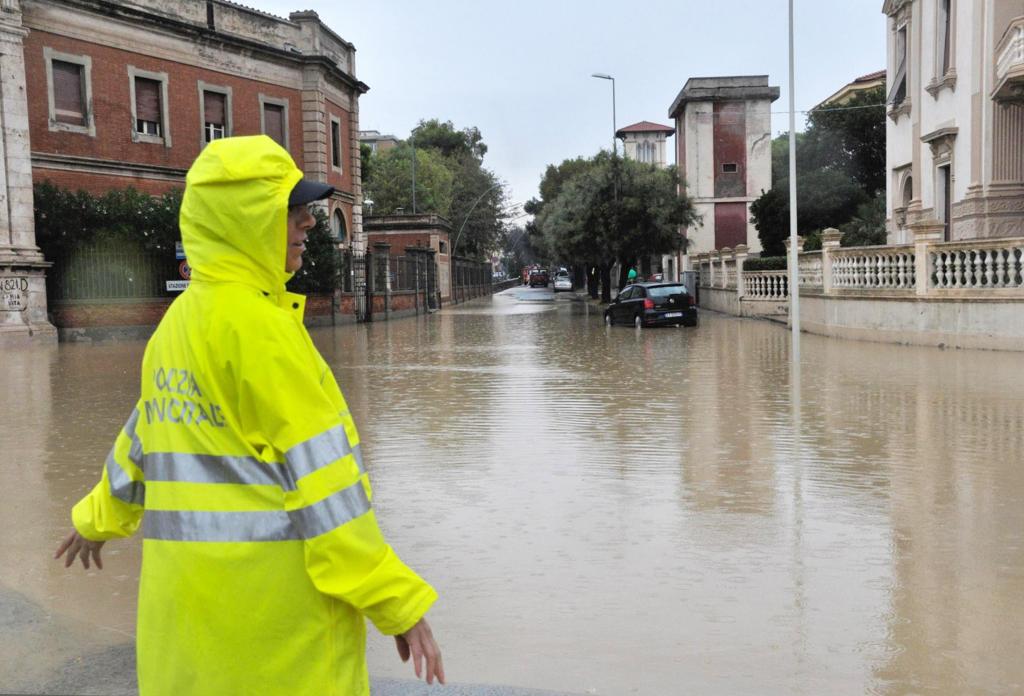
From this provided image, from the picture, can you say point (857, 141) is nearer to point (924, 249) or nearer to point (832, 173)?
point (832, 173)

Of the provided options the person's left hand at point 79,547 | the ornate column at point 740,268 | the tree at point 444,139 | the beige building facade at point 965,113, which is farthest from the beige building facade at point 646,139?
the person's left hand at point 79,547

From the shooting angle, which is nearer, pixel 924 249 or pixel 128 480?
pixel 128 480

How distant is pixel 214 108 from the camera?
32.0 m

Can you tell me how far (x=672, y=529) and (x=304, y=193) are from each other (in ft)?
14.2

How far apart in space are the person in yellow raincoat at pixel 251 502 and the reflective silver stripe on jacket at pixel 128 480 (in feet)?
0.88

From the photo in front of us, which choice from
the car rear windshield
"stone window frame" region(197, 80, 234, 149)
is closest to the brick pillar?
"stone window frame" region(197, 80, 234, 149)

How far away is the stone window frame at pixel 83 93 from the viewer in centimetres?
2616

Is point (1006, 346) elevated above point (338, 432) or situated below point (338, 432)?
below

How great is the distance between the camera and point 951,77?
2298 centimetres

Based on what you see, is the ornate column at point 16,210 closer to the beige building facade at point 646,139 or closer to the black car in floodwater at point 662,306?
the black car in floodwater at point 662,306

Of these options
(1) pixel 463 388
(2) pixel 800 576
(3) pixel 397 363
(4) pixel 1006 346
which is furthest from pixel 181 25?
(2) pixel 800 576

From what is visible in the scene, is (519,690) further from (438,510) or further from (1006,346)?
(1006,346)

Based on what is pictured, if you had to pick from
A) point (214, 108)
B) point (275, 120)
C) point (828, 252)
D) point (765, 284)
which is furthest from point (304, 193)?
point (275, 120)

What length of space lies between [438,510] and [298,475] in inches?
185
